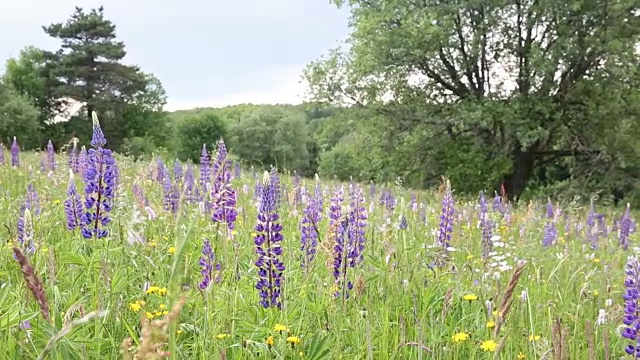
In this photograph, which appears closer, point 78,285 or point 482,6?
point 78,285

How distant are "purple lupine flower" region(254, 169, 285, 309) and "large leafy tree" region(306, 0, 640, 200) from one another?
14.8 metres

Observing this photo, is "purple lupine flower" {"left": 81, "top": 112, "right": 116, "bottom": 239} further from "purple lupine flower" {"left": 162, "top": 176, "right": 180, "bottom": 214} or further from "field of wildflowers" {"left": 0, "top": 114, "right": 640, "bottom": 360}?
"purple lupine flower" {"left": 162, "top": 176, "right": 180, "bottom": 214}

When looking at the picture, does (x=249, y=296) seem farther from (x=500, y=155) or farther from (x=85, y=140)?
(x=85, y=140)

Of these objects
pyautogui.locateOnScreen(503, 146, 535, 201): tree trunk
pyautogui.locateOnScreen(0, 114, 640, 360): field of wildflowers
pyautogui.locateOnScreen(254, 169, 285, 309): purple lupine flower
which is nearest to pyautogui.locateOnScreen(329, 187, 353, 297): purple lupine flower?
pyautogui.locateOnScreen(0, 114, 640, 360): field of wildflowers

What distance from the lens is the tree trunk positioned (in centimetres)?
1989

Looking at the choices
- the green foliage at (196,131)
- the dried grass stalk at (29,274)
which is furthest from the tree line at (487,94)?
the green foliage at (196,131)

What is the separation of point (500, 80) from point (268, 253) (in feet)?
60.5

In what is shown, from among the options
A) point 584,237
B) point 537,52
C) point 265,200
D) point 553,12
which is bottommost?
point 584,237

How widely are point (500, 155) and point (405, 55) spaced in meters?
4.35

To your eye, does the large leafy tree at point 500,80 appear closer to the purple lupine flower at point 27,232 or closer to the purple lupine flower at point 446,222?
the purple lupine flower at point 446,222

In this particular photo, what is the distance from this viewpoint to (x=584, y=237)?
6293mm

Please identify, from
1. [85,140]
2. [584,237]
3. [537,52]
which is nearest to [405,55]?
[537,52]

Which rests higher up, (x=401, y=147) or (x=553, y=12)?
(x=553, y=12)

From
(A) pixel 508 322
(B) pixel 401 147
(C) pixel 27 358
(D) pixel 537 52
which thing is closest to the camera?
(C) pixel 27 358
